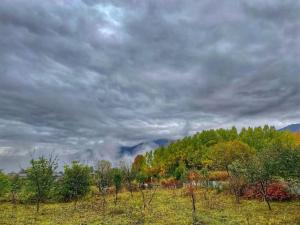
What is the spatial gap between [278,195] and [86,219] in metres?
27.7

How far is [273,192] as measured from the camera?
4606 cm

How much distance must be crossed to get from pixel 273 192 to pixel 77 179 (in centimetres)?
3179

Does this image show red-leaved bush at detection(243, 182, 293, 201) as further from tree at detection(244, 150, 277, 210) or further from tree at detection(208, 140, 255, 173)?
tree at detection(208, 140, 255, 173)

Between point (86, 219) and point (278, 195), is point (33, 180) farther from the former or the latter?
point (278, 195)

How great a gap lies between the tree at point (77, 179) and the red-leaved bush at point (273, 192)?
26623 millimetres

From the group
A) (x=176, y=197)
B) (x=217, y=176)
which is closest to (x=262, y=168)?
(x=176, y=197)

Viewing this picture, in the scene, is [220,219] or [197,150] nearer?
[220,219]

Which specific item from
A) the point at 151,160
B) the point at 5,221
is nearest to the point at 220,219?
the point at 5,221

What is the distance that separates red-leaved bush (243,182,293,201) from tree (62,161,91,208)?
26.6m

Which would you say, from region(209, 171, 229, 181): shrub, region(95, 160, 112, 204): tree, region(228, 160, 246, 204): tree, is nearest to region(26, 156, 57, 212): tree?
region(95, 160, 112, 204): tree

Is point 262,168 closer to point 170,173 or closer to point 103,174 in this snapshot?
point 103,174

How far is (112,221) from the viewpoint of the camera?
31.6 meters

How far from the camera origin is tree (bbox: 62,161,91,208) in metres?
53.6

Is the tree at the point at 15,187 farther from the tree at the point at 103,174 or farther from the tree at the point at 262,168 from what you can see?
the tree at the point at 262,168
